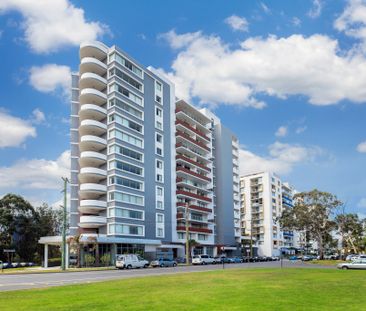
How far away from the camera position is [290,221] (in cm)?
9356

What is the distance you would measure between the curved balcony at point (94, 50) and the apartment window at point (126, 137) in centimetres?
1638

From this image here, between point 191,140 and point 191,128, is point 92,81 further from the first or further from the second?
point 191,128

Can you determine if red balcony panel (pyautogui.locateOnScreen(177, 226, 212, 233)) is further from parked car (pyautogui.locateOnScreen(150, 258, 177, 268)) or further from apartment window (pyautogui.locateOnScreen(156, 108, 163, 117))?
parked car (pyautogui.locateOnScreen(150, 258, 177, 268))

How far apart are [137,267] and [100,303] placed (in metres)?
47.2

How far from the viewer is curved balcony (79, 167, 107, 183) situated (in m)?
84.4

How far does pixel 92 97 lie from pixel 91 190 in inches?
731

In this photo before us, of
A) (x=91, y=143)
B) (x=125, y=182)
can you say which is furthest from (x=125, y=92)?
(x=125, y=182)

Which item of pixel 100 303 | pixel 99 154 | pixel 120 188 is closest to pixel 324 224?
pixel 120 188

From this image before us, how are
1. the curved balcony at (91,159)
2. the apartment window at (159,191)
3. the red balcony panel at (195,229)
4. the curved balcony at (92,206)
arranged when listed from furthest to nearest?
the red balcony panel at (195,229)
the apartment window at (159,191)
the curved balcony at (91,159)
the curved balcony at (92,206)

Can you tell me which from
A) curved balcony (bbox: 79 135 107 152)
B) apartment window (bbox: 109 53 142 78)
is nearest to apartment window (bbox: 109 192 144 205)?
curved balcony (bbox: 79 135 107 152)

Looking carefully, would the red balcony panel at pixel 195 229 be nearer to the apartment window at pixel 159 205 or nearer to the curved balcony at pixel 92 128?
the apartment window at pixel 159 205

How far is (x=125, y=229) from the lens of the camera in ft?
281

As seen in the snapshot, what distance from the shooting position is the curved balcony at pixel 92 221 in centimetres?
8250

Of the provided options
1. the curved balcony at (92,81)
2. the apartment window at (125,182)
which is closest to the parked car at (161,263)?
the apartment window at (125,182)
